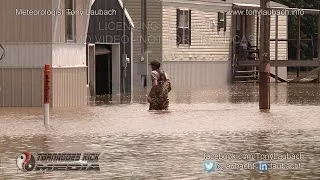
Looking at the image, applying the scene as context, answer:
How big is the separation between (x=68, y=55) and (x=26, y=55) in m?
1.70

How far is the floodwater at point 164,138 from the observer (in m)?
13.7

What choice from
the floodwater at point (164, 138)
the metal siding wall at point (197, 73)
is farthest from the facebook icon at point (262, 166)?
the metal siding wall at point (197, 73)

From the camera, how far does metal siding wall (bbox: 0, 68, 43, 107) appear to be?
30844 millimetres

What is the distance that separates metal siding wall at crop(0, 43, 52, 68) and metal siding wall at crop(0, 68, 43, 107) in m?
0.18

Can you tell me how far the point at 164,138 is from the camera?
62.2ft

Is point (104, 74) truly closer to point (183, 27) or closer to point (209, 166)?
point (183, 27)

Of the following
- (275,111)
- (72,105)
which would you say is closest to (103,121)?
(275,111)

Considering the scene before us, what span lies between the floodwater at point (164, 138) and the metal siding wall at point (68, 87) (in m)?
1.23

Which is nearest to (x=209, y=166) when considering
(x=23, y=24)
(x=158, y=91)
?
(x=158, y=91)

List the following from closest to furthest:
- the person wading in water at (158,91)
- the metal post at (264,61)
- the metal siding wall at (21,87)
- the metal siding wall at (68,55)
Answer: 1. the person wading in water at (158,91)
2. the metal post at (264,61)
3. the metal siding wall at (21,87)
4. the metal siding wall at (68,55)

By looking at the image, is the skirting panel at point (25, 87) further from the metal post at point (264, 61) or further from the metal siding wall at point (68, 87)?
the metal post at point (264, 61)

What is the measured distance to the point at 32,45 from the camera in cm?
3064

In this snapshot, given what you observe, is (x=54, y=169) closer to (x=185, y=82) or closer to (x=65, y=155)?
(x=65, y=155)

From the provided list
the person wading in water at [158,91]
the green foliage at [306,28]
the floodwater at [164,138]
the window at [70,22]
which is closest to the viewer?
the floodwater at [164,138]
